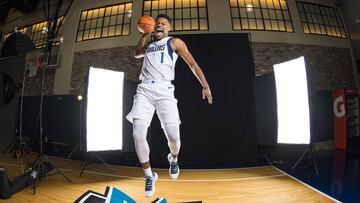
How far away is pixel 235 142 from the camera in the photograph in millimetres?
3391

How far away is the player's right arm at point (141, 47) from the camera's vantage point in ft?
5.51

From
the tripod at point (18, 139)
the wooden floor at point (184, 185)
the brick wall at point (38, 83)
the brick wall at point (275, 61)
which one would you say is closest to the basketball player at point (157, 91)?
the brick wall at point (275, 61)

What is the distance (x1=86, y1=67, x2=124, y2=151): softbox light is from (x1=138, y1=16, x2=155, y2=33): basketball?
46cm

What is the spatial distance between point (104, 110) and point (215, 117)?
71.3 inches

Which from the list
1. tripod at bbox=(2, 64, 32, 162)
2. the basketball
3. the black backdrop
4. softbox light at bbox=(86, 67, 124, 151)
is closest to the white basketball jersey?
the basketball

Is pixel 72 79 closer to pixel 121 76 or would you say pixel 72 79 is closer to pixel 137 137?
pixel 121 76

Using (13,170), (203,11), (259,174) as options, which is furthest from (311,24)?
(13,170)

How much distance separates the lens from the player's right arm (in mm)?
1681

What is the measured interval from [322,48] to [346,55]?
167 millimetres

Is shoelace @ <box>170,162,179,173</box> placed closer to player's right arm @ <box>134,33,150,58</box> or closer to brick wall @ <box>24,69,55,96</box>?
player's right arm @ <box>134,33,150,58</box>

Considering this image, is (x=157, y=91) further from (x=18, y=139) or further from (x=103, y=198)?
(x=18, y=139)

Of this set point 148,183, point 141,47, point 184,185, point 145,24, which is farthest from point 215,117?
point 145,24

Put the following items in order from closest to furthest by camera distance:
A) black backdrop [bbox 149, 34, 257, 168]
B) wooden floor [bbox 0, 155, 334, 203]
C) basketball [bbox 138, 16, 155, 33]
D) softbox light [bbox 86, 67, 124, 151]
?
basketball [bbox 138, 16, 155, 33] → softbox light [bbox 86, 67, 124, 151] → wooden floor [bbox 0, 155, 334, 203] → black backdrop [bbox 149, 34, 257, 168]

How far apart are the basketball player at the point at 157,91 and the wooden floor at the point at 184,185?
0.91 metres
